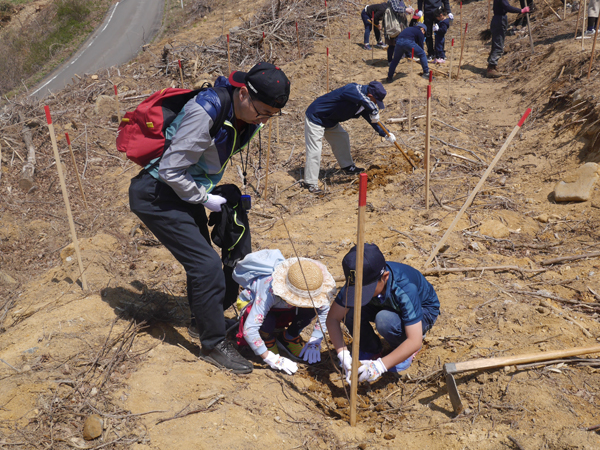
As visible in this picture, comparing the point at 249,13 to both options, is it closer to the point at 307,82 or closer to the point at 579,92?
the point at 307,82

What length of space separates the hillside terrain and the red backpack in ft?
4.07

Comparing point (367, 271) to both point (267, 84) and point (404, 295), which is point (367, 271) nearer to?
point (404, 295)

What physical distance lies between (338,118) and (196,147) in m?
4.20

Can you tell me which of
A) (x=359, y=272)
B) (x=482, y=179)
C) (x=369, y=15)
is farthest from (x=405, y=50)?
(x=359, y=272)

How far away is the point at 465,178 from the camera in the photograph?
5.77 meters

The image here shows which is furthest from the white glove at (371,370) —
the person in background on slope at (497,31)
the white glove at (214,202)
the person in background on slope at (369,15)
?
the person in background on slope at (369,15)

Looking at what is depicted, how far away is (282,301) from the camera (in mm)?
2951

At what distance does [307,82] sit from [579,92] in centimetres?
541

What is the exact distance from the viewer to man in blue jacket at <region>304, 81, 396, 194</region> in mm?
5945

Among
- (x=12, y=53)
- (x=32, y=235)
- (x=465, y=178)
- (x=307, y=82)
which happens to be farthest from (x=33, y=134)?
(x=12, y=53)

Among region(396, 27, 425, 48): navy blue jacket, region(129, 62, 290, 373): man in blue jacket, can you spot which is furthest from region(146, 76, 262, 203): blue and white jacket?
region(396, 27, 425, 48): navy blue jacket

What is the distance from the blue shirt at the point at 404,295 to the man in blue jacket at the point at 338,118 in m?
3.65

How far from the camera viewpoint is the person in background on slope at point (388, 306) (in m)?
2.47

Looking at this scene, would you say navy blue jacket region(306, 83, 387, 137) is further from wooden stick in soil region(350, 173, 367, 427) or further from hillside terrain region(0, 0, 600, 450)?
wooden stick in soil region(350, 173, 367, 427)
